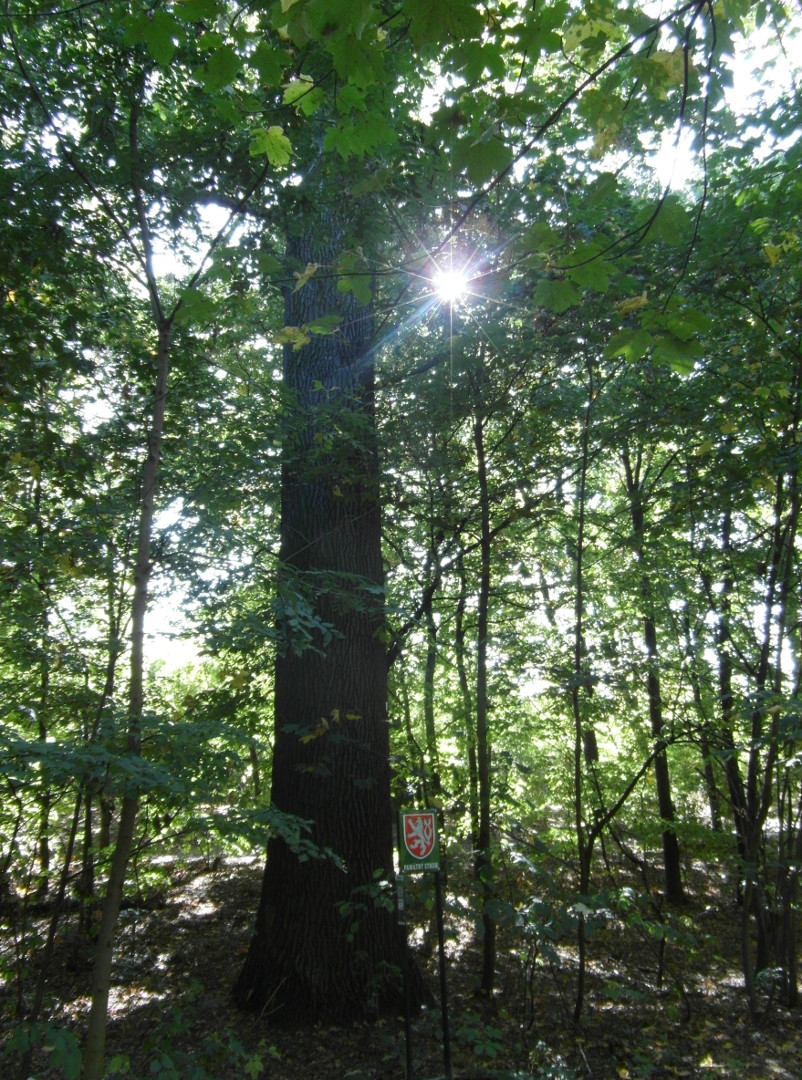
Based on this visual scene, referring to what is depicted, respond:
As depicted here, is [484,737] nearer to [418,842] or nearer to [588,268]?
[418,842]

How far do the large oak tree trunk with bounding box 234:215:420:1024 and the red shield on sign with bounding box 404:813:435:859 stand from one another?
0.82m

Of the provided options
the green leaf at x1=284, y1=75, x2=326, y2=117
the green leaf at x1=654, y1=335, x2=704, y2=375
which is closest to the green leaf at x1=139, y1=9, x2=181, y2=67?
the green leaf at x1=284, y1=75, x2=326, y2=117

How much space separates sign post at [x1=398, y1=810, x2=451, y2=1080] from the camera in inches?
151

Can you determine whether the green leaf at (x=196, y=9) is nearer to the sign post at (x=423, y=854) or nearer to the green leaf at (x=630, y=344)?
the green leaf at (x=630, y=344)

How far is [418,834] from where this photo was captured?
3.95m

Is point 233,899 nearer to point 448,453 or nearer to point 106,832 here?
point 106,832

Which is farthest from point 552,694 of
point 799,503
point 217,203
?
point 217,203

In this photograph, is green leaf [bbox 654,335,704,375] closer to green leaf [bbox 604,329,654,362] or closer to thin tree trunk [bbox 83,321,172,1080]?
green leaf [bbox 604,329,654,362]

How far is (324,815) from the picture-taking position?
A: 5.36 meters

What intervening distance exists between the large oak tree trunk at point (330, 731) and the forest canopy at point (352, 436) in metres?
0.03

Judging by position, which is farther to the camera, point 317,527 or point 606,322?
point 317,527

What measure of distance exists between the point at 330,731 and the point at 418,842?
1.73 m

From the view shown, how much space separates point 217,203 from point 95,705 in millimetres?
3233

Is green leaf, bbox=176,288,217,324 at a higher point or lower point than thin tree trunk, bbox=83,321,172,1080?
higher
